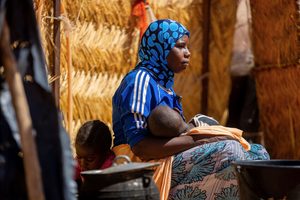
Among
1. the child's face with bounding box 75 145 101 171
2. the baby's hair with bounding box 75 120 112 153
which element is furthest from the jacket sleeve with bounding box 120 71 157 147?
the child's face with bounding box 75 145 101 171

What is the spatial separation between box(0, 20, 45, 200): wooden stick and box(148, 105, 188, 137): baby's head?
2128 mm

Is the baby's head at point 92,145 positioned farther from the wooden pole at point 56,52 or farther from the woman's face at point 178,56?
the wooden pole at point 56,52

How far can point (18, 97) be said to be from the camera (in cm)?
327

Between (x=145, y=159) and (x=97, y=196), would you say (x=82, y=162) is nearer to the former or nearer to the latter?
(x=145, y=159)

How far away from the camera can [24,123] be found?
329cm

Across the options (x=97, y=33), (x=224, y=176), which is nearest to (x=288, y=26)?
(x=97, y=33)

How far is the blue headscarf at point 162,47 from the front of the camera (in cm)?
582

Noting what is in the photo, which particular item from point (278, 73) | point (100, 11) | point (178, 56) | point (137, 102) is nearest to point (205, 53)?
point (278, 73)

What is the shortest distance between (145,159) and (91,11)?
2.05 meters

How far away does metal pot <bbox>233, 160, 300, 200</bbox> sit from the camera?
4359mm

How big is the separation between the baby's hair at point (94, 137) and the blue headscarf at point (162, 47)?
0.58 metres

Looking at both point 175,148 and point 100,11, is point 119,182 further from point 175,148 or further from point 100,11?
point 100,11

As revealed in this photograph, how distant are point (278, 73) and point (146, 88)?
8.74 ft

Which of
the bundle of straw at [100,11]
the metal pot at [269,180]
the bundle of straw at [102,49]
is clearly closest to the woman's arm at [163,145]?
the metal pot at [269,180]
